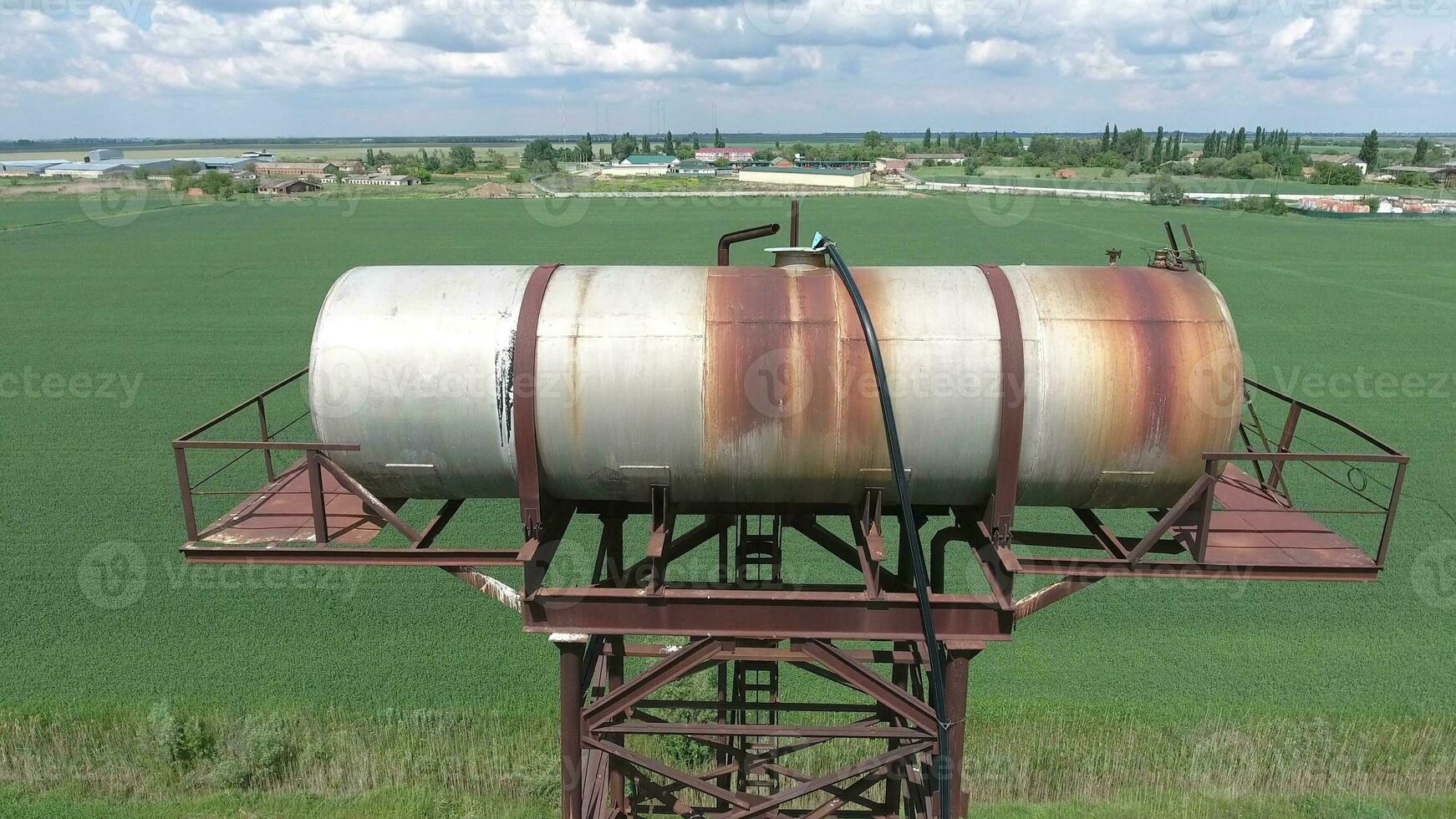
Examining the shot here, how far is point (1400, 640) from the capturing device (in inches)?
622

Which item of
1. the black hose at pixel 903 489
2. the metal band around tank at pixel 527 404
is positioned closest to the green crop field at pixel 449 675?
the black hose at pixel 903 489

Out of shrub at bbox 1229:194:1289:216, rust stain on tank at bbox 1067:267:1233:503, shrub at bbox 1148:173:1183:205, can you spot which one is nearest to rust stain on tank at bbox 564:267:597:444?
rust stain on tank at bbox 1067:267:1233:503

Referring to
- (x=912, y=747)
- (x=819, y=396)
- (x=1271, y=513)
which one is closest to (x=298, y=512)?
(x=819, y=396)

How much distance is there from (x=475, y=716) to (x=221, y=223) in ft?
277

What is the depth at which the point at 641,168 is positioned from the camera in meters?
162

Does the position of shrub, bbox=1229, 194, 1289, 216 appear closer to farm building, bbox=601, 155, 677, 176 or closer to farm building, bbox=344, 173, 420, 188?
farm building, bbox=601, 155, 677, 176

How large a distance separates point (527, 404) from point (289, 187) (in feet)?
463

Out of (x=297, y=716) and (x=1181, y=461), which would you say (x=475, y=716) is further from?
(x=1181, y=461)

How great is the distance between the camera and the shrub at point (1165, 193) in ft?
325

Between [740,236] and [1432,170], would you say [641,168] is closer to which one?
[1432,170]

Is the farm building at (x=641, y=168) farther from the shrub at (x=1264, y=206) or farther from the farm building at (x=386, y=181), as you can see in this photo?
the shrub at (x=1264, y=206)

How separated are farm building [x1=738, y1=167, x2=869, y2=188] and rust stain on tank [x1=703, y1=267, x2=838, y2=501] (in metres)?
128

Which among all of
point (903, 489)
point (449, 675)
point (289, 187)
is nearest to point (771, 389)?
point (903, 489)

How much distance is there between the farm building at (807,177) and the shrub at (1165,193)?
42.6 metres
